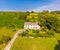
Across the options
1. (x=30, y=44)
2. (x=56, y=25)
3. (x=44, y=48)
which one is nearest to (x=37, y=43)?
(x=30, y=44)

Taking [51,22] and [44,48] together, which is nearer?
[44,48]

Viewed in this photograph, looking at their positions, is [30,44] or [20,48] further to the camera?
[30,44]

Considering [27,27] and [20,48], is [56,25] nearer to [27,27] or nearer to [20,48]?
[27,27]

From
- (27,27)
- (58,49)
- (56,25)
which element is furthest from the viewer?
(27,27)

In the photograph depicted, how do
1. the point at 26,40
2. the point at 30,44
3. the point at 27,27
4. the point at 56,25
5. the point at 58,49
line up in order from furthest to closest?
the point at 27,27 < the point at 56,25 < the point at 26,40 < the point at 30,44 < the point at 58,49

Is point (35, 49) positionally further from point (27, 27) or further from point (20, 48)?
point (27, 27)

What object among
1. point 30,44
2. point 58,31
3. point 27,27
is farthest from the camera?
point 27,27

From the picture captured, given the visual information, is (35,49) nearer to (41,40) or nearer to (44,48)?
(44,48)

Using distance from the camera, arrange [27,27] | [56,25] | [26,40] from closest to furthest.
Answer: [26,40]
[56,25]
[27,27]

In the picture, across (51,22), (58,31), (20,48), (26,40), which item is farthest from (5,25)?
(20,48)
